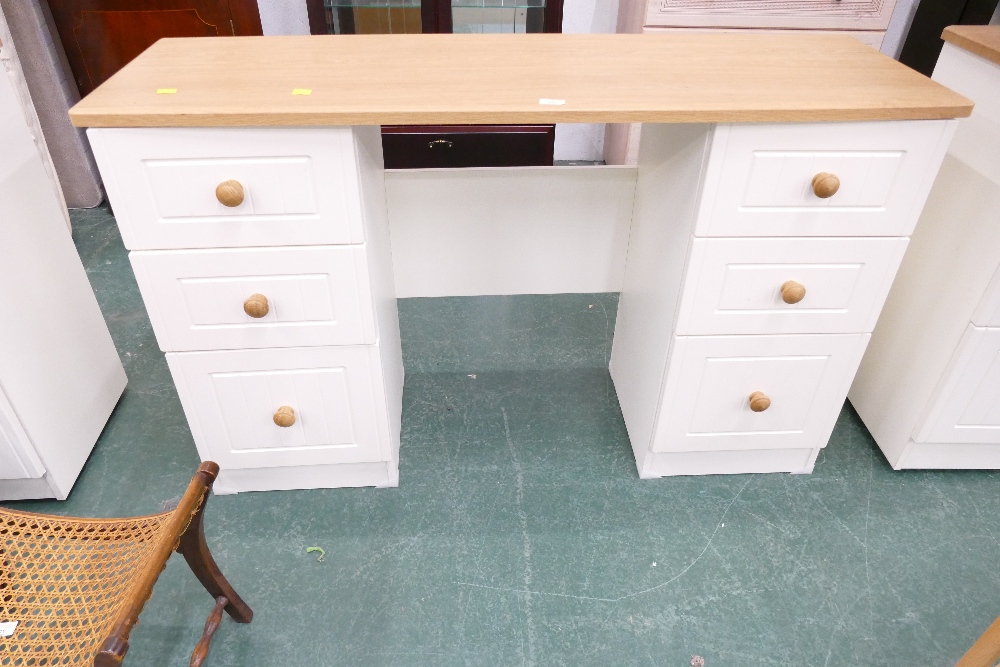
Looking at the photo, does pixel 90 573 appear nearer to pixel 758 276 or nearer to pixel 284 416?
pixel 284 416

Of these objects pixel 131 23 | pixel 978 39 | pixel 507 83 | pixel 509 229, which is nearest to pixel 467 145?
pixel 509 229

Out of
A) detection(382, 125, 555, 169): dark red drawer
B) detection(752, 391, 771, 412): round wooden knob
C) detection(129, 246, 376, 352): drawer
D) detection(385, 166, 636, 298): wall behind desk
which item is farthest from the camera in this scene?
detection(382, 125, 555, 169): dark red drawer

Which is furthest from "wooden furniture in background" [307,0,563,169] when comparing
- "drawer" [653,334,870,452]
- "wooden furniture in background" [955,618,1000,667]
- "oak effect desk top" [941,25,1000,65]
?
"wooden furniture in background" [955,618,1000,667]

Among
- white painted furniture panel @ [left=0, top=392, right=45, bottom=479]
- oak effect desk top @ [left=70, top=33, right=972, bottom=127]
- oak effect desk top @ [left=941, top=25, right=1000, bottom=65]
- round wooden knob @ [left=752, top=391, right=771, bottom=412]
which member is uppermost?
oak effect desk top @ [left=941, top=25, right=1000, bottom=65]

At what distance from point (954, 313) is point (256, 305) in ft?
4.53

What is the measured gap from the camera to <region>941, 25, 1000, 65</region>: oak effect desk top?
1.24 m

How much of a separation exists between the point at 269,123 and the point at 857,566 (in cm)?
141

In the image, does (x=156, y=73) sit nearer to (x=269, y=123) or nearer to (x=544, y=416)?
(x=269, y=123)

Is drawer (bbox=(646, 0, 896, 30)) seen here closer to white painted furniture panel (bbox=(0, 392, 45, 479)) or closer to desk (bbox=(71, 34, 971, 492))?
desk (bbox=(71, 34, 971, 492))

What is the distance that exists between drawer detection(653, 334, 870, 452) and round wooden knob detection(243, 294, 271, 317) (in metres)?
0.79

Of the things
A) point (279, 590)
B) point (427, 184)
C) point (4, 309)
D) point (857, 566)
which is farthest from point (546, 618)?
point (4, 309)

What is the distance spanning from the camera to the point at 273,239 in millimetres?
1141

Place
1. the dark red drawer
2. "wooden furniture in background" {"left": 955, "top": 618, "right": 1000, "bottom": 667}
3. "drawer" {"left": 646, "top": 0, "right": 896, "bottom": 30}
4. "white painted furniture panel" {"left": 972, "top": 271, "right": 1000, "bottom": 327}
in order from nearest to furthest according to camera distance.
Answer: "wooden furniture in background" {"left": 955, "top": 618, "right": 1000, "bottom": 667} → "white painted furniture panel" {"left": 972, "top": 271, "right": 1000, "bottom": 327} → "drawer" {"left": 646, "top": 0, "right": 896, "bottom": 30} → the dark red drawer

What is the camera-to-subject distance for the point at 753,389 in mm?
1411
